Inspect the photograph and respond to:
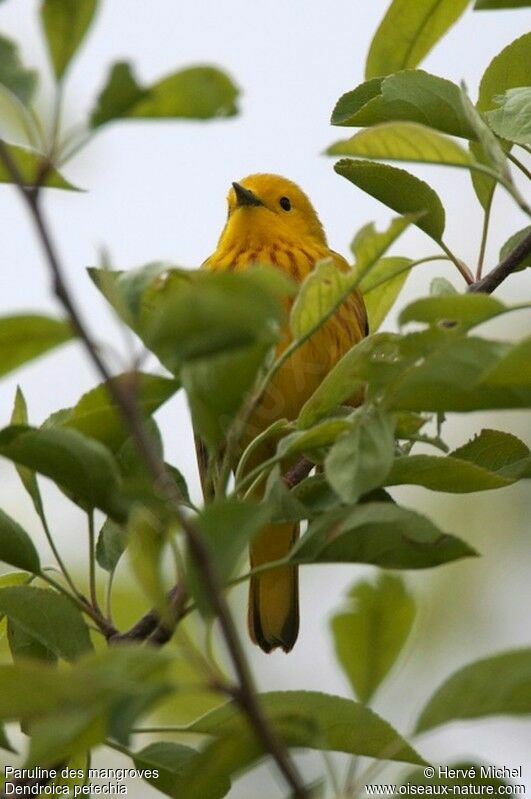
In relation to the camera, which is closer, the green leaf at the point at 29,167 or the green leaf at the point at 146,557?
the green leaf at the point at 146,557

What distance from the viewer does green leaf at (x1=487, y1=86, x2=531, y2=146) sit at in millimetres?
1720

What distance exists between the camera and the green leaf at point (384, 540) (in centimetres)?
136

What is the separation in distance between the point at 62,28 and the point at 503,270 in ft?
3.30

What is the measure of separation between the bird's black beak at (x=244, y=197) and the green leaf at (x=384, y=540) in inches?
97.6

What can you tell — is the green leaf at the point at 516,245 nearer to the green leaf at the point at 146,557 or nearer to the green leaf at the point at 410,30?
the green leaf at the point at 410,30

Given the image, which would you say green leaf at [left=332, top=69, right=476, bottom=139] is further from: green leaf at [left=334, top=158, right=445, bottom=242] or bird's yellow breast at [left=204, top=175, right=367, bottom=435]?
bird's yellow breast at [left=204, top=175, right=367, bottom=435]

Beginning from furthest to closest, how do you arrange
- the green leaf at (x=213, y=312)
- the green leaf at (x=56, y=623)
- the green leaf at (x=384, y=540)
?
the green leaf at (x=56, y=623)
the green leaf at (x=384, y=540)
the green leaf at (x=213, y=312)

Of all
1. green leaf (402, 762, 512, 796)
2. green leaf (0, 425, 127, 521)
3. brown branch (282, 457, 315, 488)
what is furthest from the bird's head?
green leaf (402, 762, 512, 796)

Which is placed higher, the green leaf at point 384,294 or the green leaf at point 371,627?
the green leaf at point 384,294

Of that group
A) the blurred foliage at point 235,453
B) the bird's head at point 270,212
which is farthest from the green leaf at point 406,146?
the bird's head at point 270,212

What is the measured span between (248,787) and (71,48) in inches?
131

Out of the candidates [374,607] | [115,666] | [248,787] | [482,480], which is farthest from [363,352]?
[248,787]

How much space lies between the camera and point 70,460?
142 centimetres

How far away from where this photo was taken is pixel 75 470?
4.72ft
